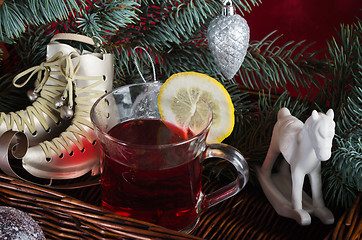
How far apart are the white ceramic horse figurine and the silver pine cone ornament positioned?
3.9 inches

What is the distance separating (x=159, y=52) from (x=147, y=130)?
0.61 ft

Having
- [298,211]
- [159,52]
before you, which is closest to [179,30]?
[159,52]

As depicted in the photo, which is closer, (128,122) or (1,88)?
(128,122)

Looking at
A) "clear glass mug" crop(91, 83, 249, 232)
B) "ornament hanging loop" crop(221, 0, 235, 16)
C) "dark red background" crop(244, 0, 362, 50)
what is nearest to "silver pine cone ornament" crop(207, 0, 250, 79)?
"ornament hanging loop" crop(221, 0, 235, 16)

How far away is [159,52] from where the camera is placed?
73 centimetres

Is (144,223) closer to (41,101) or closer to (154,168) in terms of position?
(154,168)

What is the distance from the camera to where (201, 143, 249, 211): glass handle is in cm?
53

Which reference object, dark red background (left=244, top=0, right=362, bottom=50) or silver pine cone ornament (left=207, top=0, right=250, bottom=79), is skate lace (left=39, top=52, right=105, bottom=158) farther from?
dark red background (left=244, top=0, right=362, bottom=50)

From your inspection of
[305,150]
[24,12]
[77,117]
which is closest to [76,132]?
[77,117]

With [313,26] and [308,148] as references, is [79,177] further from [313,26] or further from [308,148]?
[313,26]

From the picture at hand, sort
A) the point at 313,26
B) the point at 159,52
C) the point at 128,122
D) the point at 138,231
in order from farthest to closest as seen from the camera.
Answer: the point at 313,26 < the point at 159,52 < the point at 128,122 < the point at 138,231

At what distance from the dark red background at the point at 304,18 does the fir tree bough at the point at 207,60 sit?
1.30 ft

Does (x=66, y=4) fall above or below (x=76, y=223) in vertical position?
above

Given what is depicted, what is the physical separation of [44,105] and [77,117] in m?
0.06
